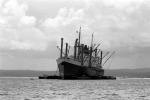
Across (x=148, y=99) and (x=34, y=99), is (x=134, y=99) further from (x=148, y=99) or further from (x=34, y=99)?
(x=34, y=99)

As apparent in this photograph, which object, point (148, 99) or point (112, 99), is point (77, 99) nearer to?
point (112, 99)

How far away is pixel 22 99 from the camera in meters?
82.7

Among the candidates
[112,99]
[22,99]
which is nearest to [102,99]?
[112,99]

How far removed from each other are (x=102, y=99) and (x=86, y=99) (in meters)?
3.09

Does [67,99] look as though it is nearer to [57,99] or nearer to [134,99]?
[57,99]

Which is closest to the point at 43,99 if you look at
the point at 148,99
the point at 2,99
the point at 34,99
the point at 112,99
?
the point at 34,99

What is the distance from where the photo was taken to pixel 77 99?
82.0 metres

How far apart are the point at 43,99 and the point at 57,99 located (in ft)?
8.57

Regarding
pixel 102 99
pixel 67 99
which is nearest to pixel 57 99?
pixel 67 99

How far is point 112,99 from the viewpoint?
8256cm

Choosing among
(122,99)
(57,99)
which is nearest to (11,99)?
(57,99)

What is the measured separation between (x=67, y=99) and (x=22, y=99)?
27.7 ft

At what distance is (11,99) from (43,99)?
19.7ft

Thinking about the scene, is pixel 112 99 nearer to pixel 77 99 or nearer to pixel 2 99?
pixel 77 99
